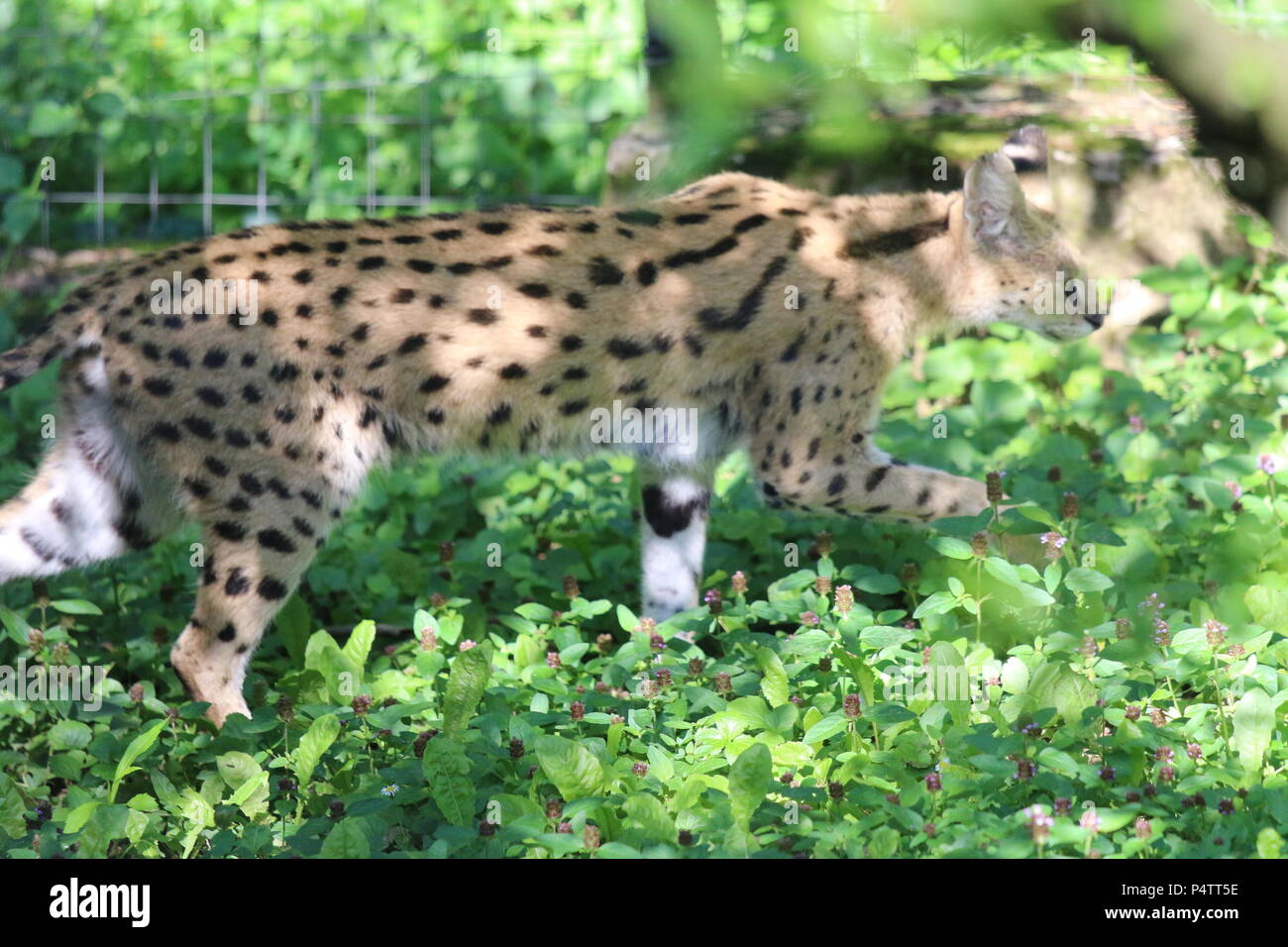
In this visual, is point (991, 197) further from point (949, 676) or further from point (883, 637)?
point (949, 676)

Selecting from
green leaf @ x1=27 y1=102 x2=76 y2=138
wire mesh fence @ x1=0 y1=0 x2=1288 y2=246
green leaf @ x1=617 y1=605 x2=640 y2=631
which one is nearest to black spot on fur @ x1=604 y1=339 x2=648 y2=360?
green leaf @ x1=617 y1=605 x2=640 y2=631

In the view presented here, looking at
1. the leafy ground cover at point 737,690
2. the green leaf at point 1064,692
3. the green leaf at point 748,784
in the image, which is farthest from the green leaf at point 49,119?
the green leaf at point 1064,692

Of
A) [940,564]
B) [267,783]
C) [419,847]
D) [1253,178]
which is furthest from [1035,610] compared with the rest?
[1253,178]

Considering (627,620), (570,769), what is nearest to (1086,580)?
(627,620)

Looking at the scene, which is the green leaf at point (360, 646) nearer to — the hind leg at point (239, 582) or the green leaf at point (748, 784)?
the hind leg at point (239, 582)

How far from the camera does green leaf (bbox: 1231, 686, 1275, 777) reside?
12.8ft

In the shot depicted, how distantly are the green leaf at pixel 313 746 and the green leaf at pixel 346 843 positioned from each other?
509 mm

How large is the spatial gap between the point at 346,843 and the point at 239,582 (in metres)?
1.64

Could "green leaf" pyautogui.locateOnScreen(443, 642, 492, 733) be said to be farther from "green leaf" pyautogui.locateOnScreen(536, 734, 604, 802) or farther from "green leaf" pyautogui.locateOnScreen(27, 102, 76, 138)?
"green leaf" pyautogui.locateOnScreen(27, 102, 76, 138)

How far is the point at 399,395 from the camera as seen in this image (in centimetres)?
521

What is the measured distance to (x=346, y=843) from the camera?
143 inches

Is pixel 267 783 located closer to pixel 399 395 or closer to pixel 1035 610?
pixel 399 395

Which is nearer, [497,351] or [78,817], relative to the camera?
[78,817]
